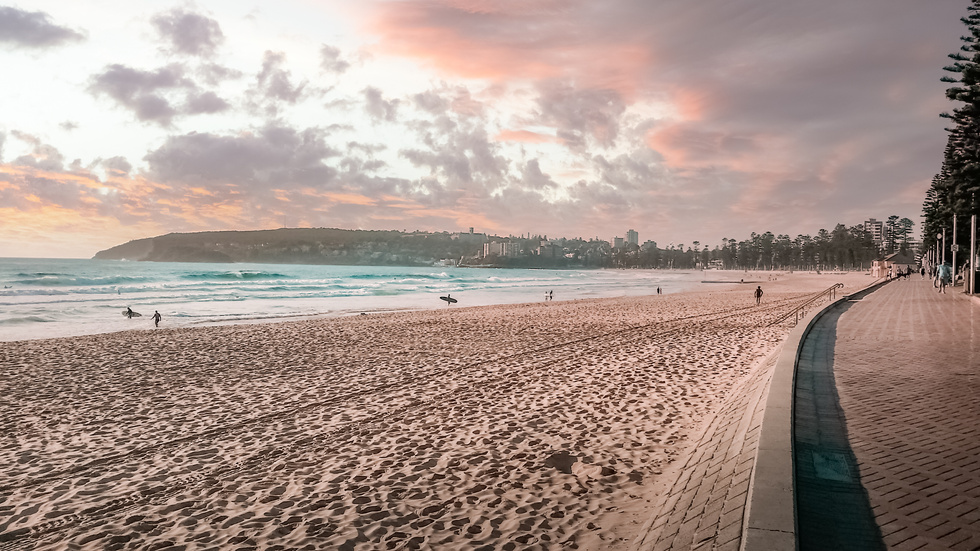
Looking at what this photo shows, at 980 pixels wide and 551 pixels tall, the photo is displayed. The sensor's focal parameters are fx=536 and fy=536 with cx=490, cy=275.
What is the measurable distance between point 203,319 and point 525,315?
1494 centimetres

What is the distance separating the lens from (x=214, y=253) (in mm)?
178500

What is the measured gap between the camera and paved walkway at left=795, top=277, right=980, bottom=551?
3428mm

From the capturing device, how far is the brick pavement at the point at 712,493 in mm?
3488

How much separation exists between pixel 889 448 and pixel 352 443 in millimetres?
5521

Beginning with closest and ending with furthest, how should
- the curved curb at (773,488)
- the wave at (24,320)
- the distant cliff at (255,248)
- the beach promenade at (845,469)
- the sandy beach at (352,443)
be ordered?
the curved curb at (773,488), the beach promenade at (845,469), the sandy beach at (352,443), the wave at (24,320), the distant cliff at (255,248)

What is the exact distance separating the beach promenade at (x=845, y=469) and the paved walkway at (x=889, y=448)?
12 millimetres

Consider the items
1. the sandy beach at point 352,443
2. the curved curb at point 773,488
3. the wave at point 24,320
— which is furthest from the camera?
the wave at point 24,320

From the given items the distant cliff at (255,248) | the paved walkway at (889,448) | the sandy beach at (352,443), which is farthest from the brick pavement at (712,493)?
the distant cliff at (255,248)

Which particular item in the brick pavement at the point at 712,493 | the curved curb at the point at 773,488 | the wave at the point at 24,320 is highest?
the curved curb at the point at 773,488

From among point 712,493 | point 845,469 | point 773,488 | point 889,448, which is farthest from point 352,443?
point 889,448

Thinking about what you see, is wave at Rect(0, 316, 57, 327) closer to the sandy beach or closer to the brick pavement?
the sandy beach

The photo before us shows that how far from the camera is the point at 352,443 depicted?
6.44 meters

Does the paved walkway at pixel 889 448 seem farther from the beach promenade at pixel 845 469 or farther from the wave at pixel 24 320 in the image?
the wave at pixel 24 320

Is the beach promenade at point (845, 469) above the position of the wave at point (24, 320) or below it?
above
